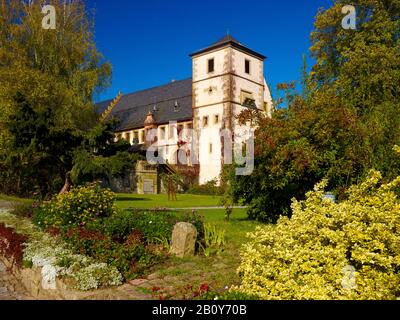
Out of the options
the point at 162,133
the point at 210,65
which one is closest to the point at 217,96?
the point at 210,65

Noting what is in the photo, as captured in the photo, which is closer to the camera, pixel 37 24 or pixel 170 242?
pixel 170 242

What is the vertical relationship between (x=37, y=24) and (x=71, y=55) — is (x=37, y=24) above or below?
above

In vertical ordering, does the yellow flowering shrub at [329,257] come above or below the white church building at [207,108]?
below

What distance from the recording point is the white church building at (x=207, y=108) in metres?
40.8

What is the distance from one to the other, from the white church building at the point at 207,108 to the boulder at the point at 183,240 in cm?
2983

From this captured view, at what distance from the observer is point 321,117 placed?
10984mm

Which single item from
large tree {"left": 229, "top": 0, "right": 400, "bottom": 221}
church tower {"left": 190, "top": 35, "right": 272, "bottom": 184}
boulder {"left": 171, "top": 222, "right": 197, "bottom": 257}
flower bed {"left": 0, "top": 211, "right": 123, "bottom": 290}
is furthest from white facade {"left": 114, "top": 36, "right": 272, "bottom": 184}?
boulder {"left": 171, "top": 222, "right": 197, "bottom": 257}

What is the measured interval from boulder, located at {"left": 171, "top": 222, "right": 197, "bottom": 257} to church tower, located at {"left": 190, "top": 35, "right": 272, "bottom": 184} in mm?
31777

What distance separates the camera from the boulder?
7.38 metres

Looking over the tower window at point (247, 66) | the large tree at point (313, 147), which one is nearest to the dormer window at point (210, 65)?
the tower window at point (247, 66)

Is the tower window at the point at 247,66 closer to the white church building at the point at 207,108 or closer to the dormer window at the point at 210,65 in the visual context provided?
the white church building at the point at 207,108
